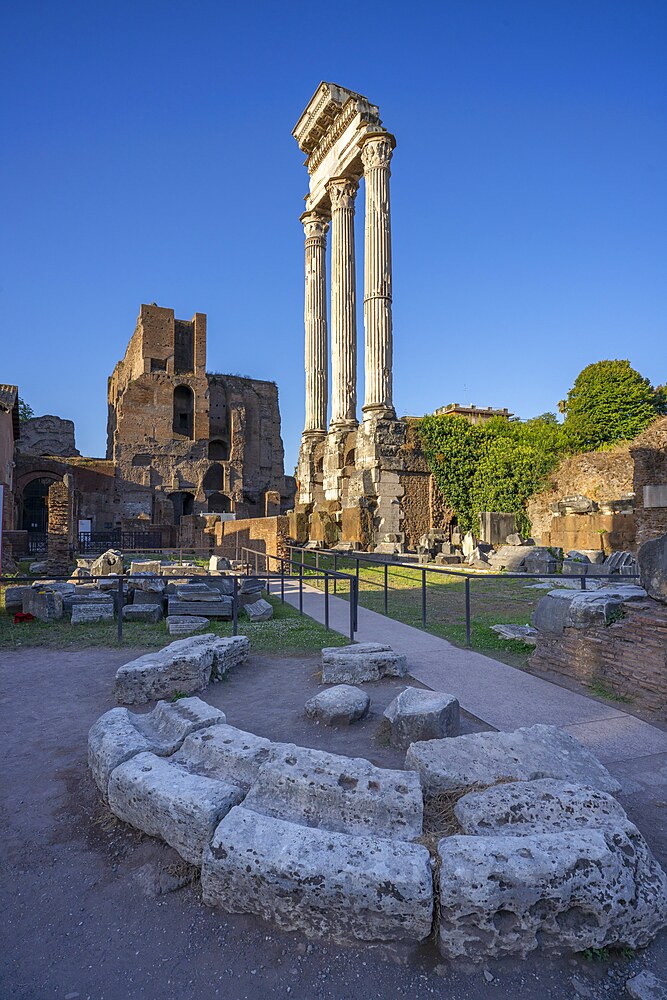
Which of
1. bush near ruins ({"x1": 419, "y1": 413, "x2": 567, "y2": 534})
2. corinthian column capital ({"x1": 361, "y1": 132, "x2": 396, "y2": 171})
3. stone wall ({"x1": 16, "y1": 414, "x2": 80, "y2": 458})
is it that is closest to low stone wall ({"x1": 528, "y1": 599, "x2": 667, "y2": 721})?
bush near ruins ({"x1": 419, "y1": 413, "x2": 567, "y2": 534})

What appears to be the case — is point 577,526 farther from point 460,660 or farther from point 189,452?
point 189,452

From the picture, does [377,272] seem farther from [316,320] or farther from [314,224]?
[314,224]

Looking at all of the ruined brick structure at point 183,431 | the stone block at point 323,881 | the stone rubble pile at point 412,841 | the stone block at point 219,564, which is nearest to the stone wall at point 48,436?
the ruined brick structure at point 183,431

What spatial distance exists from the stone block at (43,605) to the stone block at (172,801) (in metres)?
6.68

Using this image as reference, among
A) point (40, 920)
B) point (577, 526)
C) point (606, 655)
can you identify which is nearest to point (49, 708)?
point (40, 920)

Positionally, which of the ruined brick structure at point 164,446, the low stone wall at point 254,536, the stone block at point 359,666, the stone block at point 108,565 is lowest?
the stone block at point 359,666

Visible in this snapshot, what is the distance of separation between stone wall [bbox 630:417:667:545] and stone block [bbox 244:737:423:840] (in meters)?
13.0

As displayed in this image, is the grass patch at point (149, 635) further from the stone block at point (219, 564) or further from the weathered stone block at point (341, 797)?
the stone block at point (219, 564)

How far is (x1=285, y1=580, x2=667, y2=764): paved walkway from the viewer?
146 inches

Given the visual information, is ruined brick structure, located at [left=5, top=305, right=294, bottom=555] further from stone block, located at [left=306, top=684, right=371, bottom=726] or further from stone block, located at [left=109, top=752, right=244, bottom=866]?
stone block, located at [left=109, top=752, right=244, bottom=866]

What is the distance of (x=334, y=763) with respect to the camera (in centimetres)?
273

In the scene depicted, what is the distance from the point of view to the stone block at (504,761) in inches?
110

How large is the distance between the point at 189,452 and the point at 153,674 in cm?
3644

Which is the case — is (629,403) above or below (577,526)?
above
